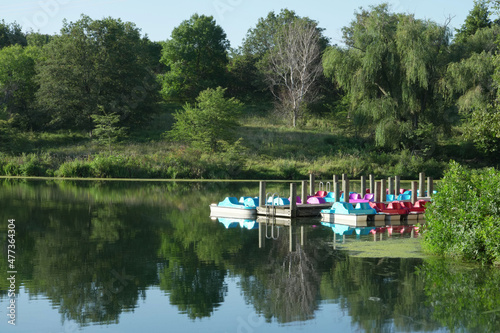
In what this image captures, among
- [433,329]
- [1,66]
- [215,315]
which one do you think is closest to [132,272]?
[215,315]

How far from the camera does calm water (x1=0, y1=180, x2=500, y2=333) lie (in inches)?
380

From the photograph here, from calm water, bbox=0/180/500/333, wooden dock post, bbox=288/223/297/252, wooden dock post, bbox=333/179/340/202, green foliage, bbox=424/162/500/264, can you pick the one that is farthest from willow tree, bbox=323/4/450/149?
green foliage, bbox=424/162/500/264

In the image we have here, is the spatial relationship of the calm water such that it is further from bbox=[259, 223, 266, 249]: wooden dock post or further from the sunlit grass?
the sunlit grass

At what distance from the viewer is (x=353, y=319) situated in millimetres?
9742

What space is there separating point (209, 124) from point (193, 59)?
20455mm

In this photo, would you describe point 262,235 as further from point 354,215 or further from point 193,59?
point 193,59

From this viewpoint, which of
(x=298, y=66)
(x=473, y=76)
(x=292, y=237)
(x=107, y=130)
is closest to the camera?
(x=292, y=237)

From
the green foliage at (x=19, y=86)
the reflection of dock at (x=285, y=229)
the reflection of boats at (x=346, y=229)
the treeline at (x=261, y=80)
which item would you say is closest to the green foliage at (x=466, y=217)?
the reflection of dock at (x=285, y=229)

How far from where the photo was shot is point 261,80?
65188 millimetres

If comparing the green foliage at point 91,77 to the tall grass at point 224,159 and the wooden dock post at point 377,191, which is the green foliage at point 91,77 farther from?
the wooden dock post at point 377,191

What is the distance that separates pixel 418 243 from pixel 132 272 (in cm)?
859

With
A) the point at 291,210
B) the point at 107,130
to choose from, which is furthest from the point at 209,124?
the point at 291,210

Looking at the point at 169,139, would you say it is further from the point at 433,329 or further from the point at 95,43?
the point at 433,329

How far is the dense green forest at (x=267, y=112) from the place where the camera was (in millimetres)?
42156
